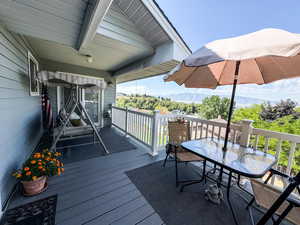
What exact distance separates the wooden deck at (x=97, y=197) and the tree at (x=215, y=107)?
871 centimetres

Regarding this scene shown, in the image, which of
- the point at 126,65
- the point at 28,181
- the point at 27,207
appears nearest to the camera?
the point at 27,207

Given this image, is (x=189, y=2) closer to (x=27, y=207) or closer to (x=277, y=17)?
(x=277, y=17)

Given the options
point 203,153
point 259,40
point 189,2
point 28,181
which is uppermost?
point 189,2

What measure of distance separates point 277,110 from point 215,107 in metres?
3.34

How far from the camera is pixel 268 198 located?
1396 millimetres

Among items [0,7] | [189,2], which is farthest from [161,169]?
[189,2]

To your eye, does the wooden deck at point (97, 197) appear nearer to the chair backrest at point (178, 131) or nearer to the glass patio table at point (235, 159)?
the glass patio table at point (235, 159)

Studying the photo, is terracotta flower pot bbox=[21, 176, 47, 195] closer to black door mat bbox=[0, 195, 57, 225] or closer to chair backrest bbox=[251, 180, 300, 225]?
black door mat bbox=[0, 195, 57, 225]

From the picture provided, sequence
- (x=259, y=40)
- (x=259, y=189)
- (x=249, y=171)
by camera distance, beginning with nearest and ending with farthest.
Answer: (x=259, y=40) → (x=249, y=171) → (x=259, y=189)

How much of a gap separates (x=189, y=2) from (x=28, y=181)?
21.0 ft

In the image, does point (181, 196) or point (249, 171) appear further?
point (181, 196)

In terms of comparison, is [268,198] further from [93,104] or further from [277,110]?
[277,110]

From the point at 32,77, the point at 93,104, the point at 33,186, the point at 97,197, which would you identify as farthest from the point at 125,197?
the point at 93,104

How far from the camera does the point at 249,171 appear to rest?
4.49 feet
